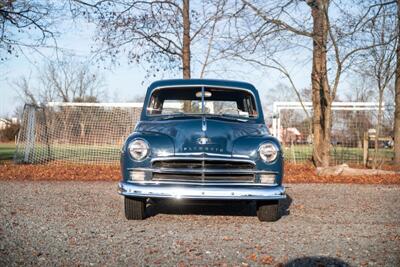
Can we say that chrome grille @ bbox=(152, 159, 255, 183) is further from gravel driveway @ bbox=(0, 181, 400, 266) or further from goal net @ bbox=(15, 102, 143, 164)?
goal net @ bbox=(15, 102, 143, 164)

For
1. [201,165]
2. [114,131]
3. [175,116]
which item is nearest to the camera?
[201,165]

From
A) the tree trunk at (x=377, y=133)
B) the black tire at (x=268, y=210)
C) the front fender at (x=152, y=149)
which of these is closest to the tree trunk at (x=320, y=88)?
the tree trunk at (x=377, y=133)

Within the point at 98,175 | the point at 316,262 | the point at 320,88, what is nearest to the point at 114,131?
the point at 98,175

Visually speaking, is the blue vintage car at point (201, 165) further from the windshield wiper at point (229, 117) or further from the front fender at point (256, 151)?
the windshield wiper at point (229, 117)

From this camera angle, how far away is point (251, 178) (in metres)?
5.81

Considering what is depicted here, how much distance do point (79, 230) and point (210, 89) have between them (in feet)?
9.47

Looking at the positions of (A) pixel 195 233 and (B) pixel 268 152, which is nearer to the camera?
(A) pixel 195 233

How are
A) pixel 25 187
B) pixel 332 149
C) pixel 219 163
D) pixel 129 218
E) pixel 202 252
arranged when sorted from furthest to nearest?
pixel 332 149 → pixel 25 187 → pixel 129 218 → pixel 219 163 → pixel 202 252

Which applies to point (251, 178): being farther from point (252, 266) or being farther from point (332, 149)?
point (332, 149)

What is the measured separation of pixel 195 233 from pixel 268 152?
1.30 meters

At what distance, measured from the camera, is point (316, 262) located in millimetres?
4094

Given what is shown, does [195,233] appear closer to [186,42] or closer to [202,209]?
[202,209]

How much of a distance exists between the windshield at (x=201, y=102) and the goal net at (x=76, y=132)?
33.9 feet

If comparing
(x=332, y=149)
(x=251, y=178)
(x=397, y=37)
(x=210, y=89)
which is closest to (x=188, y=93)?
(x=210, y=89)
